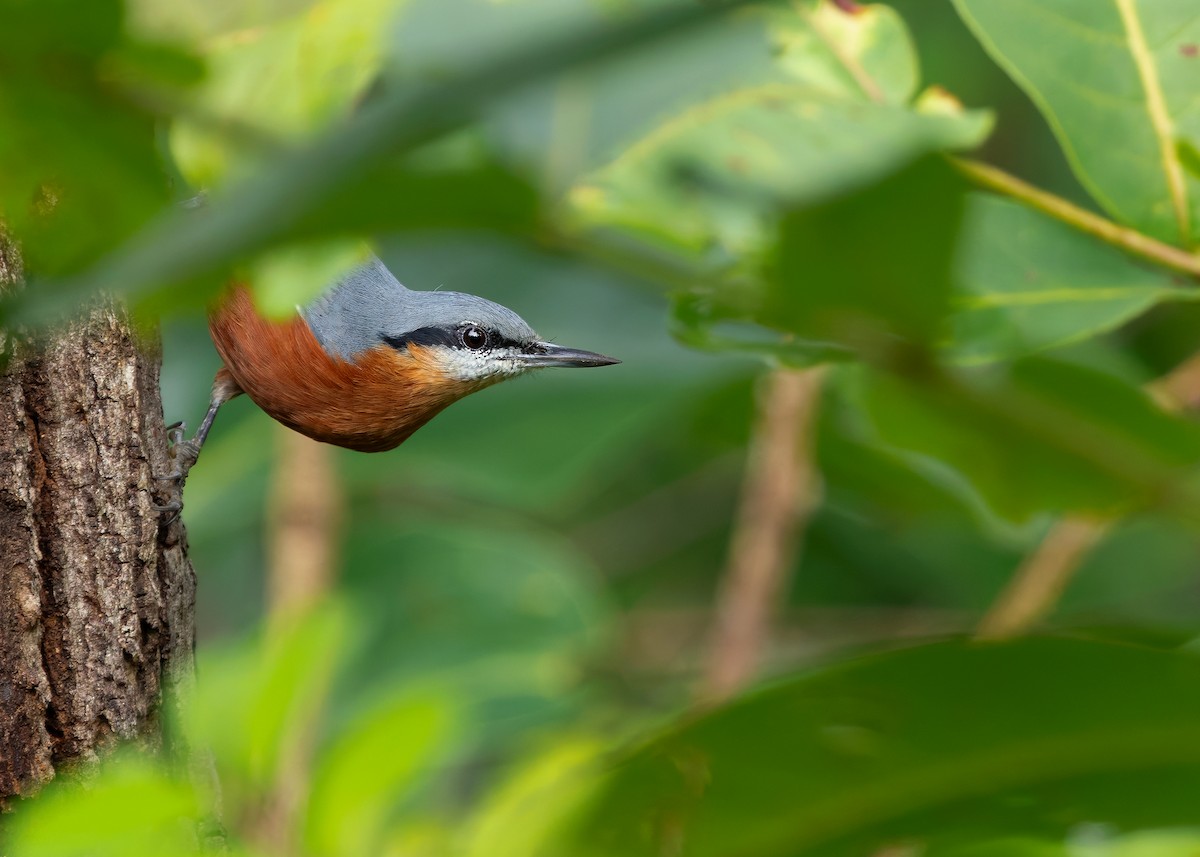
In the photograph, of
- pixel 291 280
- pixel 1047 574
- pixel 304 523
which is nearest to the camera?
pixel 291 280

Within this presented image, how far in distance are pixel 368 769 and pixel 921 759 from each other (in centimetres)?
149

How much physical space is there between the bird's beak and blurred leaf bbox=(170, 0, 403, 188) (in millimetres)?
1668

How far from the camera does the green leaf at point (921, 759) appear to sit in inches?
29.7

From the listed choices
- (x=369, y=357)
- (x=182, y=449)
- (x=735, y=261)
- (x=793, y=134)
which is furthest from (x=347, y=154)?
(x=369, y=357)

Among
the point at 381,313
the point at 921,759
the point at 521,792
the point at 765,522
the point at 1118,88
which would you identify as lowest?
the point at 921,759

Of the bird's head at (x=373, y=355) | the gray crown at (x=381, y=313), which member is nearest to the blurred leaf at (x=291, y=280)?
the bird's head at (x=373, y=355)

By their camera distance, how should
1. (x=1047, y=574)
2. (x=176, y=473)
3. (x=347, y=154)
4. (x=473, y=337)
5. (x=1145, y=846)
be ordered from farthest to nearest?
(x=1047, y=574) < (x=473, y=337) < (x=176, y=473) < (x=1145, y=846) < (x=347, y=154)

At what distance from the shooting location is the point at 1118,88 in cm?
113

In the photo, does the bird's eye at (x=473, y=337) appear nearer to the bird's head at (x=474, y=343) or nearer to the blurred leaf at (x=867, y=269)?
the bird's head at (x=474, y=343)

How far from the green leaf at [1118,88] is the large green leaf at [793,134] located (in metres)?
0.11

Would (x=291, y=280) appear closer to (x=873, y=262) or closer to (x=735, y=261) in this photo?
(x=873, y=262)

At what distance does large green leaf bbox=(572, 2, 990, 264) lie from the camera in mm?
1234

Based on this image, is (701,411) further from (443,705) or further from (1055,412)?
(1055,412)

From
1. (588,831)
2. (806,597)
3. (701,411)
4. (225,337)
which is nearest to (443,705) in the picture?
(225,337)
